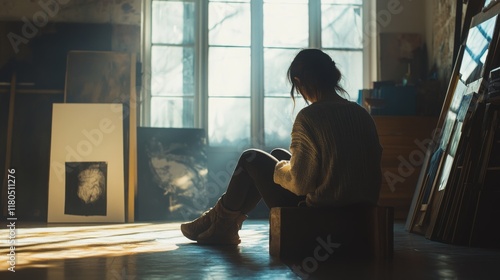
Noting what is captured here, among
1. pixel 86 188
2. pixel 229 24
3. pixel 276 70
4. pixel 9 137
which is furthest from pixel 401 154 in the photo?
pixel 9 137

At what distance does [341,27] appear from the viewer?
277 inches

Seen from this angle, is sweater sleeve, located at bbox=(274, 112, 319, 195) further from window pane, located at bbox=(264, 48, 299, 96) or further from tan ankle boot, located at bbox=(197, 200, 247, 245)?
window pane, located at bbox=(264, 48, 299, 96)

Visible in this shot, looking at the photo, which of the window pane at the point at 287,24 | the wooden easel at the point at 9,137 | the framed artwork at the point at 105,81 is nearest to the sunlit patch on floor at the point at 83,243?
the wooden easel at the point at 9,137

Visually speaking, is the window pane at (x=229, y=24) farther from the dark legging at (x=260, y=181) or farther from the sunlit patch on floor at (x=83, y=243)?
the dark legging at (x=260, y=181)

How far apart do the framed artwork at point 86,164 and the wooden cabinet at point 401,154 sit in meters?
2.39

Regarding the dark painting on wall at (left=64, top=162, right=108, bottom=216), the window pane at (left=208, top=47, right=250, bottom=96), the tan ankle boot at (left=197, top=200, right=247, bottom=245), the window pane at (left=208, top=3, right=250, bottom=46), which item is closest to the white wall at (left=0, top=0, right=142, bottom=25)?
the window pane at (left=208, top=3, right=250, bottom=46)

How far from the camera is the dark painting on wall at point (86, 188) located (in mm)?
5969

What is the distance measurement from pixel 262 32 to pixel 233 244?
12.7ft

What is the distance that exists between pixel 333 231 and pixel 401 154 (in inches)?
132

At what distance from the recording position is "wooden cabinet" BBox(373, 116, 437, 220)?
5930mm

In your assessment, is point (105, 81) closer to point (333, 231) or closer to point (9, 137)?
point (9, 137)

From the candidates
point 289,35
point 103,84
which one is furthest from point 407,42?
point 103,84

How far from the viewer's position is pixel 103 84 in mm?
6430

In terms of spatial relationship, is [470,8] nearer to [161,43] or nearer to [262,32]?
[262,32]
